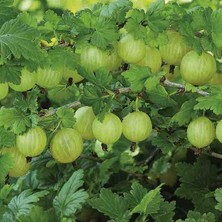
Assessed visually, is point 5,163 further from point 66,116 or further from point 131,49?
point 131,49

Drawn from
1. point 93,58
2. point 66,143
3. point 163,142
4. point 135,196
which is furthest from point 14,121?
point 163,142

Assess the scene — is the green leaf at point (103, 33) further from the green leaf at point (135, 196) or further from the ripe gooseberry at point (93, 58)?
the green leaf at point (135, 196)

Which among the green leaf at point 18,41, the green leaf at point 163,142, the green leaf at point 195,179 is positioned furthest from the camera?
the green leaf at point 195,179

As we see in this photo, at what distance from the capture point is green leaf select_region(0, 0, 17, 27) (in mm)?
1529

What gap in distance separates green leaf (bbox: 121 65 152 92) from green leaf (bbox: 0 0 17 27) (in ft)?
1.08

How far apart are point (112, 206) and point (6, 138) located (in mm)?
323

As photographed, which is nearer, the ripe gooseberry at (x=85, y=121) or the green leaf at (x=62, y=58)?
the green leaf at (x=62, y=58)

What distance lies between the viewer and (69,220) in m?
1.53

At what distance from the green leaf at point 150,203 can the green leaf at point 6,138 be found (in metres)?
0.36

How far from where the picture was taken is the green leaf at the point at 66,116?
5.17ft

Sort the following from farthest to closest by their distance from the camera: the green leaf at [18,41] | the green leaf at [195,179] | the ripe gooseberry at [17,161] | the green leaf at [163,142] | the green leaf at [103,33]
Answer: the green leaf at [195,179] → the green leaf at [163,142] → the ripe gooseberry at [17,161] → the green leaf at [103,33] → the green leaf at [18,41]

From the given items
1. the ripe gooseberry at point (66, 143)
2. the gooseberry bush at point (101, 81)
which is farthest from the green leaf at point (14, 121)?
the ripe gooseberry at point (66, 143)

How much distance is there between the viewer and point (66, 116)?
1584 mm

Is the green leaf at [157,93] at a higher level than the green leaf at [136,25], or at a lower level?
lower
